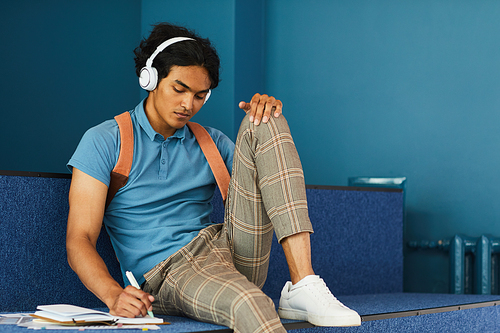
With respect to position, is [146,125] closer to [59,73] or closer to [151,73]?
[151,73]

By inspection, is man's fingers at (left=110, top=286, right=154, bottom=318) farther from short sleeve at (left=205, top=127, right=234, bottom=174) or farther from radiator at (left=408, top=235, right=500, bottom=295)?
radiator at (left=408, top=235, right=500, bottom=295)

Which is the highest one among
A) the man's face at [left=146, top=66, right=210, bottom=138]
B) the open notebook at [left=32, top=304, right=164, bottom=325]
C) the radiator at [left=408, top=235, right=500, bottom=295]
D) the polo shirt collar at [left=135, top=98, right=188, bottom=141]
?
the man's face at [left=146, top=66, right=210, bottom=138]

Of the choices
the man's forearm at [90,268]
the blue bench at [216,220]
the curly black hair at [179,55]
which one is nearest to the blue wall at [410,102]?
the blue bench at [216,220]

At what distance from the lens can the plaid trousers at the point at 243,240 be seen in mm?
1031

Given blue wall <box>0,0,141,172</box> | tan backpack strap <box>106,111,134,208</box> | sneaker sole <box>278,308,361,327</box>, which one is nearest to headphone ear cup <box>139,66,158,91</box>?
tan backpack strap <box>106,111,134,208</box>

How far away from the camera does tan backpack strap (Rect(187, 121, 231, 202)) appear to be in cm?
141

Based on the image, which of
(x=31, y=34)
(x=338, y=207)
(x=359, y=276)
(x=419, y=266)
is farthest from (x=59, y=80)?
(x=419, y=266)

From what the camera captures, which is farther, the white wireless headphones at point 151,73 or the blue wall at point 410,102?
the blue wall at point 410,102

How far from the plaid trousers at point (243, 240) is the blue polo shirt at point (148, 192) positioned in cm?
5

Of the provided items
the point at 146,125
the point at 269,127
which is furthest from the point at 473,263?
the point at 146,125

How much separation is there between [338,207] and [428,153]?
1.90 ft

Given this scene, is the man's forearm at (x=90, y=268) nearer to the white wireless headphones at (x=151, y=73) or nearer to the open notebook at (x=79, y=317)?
the open notebook at (x=79, y=317)

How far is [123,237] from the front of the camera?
4.24 ft

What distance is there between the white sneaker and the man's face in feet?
1.66
